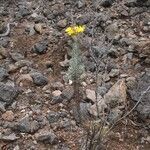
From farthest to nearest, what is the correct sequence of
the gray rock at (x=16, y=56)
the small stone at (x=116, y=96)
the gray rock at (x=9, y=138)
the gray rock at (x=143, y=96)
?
the gray rock at (x=16, y=56)
the small stone at (x=116, y=96)
the gray rock at (x=143, y=96)
the gray rock at (x=9, y=138)

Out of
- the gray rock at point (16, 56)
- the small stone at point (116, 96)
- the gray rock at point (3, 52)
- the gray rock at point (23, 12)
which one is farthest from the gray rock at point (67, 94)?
the gray rock at point (23, 12)

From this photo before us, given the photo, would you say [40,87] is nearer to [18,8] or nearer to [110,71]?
[110,71]

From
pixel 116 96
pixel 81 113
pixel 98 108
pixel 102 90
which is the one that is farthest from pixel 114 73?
pixel 81 113

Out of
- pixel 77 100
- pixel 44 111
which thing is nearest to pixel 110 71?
pixel 77 100

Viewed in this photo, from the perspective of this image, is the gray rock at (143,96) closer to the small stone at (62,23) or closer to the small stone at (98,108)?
the small stone at (98,108)

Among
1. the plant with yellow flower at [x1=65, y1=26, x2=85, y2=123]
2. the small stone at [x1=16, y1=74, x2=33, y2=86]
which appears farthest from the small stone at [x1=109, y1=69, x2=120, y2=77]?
the small stone at [x1=16, y1=74, x2=33, y2=86]

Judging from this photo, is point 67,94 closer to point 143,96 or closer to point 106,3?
point 143,96
